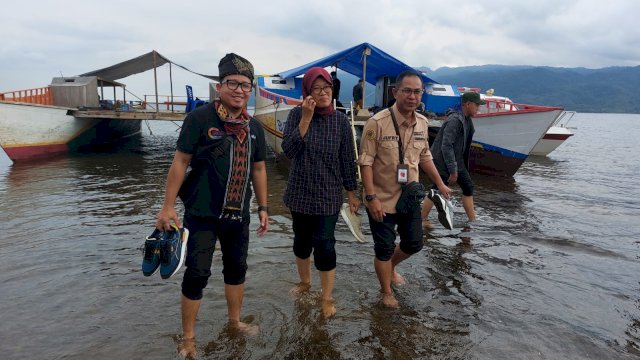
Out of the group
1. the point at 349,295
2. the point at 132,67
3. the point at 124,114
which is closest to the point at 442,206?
the point at 349,295

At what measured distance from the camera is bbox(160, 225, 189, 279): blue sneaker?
8.56 ft

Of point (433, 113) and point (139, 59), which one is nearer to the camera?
point (433, 113)

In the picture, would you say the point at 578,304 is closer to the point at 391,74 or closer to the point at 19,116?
the point at 391,74

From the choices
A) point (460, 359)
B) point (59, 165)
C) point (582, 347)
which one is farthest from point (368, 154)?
point (59, 165)

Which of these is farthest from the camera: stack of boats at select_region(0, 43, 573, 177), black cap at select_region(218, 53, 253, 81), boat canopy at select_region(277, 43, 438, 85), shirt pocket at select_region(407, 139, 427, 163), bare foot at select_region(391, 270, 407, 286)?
boat canopy at select_region(277, 43, 438, 85)

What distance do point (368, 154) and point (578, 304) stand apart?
8.99 feet

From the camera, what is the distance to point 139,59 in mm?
19531

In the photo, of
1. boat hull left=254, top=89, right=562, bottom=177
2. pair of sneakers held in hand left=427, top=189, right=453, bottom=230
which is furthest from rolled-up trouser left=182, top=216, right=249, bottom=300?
boat hull left=254, top=89, right=562, bottom=177

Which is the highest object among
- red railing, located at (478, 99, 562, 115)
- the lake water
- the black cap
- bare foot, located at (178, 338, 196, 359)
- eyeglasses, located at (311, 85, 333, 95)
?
red railing, located at (478, 99, 562, 115)

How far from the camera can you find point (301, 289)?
405 centimetres

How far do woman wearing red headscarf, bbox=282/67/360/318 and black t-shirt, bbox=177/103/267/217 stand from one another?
77 centimetres

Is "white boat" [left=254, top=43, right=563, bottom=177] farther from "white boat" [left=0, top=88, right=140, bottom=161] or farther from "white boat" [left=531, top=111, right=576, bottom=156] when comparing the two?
"white boat" [left=0, top=88, right=140, bottom=161]

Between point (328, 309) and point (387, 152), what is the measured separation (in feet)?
5.21

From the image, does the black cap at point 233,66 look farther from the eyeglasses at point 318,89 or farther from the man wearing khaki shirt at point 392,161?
the man wearing khaki shirt at point 392,161
